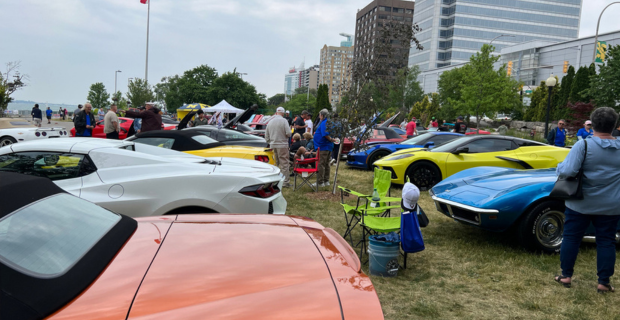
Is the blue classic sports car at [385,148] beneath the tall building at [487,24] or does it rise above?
beneath

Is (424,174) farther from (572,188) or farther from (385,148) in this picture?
(572,188)

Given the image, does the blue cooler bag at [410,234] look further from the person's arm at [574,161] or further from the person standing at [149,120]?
the person standing at [149,120]

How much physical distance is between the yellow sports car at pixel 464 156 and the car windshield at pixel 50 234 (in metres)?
7.52

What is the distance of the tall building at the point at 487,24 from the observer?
90875 millimetres

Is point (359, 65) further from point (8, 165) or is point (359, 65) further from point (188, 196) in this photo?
point (8, 165)

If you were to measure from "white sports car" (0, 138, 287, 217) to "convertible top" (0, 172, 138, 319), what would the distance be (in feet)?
6.38

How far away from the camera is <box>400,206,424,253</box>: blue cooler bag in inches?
175

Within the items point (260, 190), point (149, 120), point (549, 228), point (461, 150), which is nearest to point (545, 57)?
point (461, 150)

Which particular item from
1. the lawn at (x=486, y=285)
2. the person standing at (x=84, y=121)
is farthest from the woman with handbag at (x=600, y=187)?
the person standing at (x=84, y=121)

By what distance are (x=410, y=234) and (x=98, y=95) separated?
9228cm

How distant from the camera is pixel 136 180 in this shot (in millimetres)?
4484

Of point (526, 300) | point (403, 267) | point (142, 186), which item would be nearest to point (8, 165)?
point (142, 186)

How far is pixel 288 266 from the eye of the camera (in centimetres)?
202

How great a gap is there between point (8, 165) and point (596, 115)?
594 centimetres
